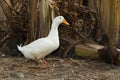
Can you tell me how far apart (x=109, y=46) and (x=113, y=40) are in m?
0.33

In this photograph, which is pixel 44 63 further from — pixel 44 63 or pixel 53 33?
pixel 53 33

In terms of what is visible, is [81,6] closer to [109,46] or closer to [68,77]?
[109,46]

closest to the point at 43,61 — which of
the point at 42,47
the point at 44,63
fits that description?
the point at 44,63

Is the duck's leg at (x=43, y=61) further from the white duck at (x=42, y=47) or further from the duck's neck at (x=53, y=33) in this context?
the duck's neck at (x=53, y=33)

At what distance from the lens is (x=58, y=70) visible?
662 centimetres

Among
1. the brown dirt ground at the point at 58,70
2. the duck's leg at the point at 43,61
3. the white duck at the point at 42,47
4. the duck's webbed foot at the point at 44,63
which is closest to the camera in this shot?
the brown dirt ground at the point at 58,70

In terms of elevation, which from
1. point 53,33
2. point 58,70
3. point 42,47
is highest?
point 53,33

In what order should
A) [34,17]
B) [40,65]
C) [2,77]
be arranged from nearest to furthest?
[2,77]
[40,65]
[34,17]

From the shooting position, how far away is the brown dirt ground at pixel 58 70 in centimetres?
617

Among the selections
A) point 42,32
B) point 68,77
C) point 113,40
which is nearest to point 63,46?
point 42,32

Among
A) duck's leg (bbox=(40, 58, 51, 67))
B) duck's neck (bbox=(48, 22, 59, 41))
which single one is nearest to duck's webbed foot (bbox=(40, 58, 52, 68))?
duck's leg (bbox=(40, 58, 51, 67))

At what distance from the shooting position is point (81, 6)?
7699 mm

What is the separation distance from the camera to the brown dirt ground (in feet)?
20.2

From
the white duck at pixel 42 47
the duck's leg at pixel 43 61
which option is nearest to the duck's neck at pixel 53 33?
the white duck at pixel 42 47
